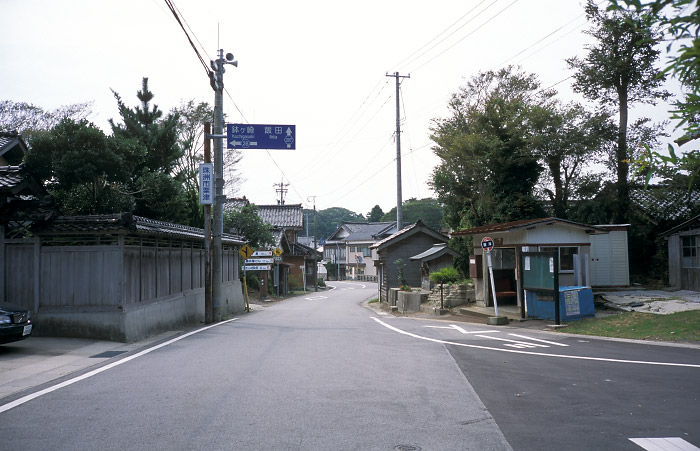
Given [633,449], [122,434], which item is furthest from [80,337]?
[633,449]

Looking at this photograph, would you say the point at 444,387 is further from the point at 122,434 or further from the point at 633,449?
the point at 122,434

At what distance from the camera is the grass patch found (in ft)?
42.1

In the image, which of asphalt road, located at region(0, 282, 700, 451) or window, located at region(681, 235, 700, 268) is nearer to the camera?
asphalt road, located at region(0, 282, 700, 451)

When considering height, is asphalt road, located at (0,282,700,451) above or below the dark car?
below

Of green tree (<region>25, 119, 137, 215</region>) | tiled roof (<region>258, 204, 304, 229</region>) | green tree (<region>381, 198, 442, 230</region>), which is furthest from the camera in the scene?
green tree (<region>381, 198, 442, 230</region>)

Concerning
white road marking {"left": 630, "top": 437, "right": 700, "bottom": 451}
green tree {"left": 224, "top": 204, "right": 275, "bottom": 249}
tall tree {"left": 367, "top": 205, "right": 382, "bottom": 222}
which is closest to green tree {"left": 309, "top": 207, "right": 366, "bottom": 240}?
tall tree {"left": 367, "top": 205, "right": 382, "bottom": 222}

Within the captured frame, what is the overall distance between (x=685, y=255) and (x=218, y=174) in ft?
58.7

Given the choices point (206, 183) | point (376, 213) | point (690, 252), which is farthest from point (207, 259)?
point (376, 213)

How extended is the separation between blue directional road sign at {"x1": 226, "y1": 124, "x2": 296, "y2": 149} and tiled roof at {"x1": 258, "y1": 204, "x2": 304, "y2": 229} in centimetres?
4050

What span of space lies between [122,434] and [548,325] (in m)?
13.4

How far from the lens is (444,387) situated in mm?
7664

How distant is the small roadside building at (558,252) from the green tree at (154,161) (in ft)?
39.4

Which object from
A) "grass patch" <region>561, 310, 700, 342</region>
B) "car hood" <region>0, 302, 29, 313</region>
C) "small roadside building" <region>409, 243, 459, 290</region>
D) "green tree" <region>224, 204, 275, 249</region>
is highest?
"green tree" <region>224, 204, 275, 249</region>

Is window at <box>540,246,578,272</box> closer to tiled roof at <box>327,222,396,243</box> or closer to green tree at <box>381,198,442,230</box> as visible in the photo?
green tree at <box>381,198,442,230</box>
